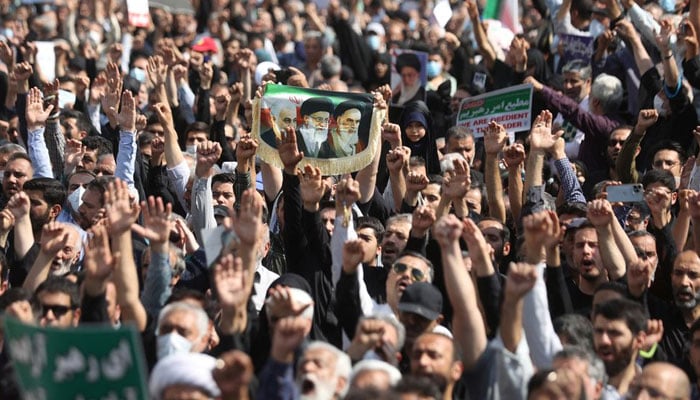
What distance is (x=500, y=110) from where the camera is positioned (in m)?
11.1

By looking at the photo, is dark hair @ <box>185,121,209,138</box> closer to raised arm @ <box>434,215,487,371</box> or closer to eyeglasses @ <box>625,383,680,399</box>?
raised arm @ <box>434,215,487,371</box>

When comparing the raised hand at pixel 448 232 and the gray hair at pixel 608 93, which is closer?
the raised hand at pixel 448 232

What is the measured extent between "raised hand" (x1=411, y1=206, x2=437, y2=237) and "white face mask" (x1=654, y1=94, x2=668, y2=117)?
3.31 metres

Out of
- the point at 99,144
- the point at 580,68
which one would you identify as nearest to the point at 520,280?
the point at 99,144

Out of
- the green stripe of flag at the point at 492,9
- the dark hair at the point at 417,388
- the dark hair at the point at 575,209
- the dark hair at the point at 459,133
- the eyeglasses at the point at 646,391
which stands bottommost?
the eyeglasses at the point at 646,391

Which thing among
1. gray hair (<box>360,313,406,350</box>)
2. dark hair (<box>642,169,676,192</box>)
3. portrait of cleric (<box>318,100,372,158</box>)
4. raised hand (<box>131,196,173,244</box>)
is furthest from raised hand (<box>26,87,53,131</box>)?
gray hair (<box>360,313,406,350</box>)

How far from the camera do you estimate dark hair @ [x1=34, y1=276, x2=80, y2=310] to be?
23.5 ft

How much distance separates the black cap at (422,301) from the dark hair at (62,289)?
1.58 m

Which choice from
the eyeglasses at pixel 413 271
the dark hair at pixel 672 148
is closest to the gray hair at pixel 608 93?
the dark hair at pixel 672 148

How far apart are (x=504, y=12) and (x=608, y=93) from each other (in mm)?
4119

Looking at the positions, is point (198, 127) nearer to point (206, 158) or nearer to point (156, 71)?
point (156, 71)

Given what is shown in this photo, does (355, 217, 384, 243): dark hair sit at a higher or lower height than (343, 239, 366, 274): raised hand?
lower

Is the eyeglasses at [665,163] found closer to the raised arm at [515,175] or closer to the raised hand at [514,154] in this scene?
the raised arm at [515,175]

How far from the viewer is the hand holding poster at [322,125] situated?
9.45m
